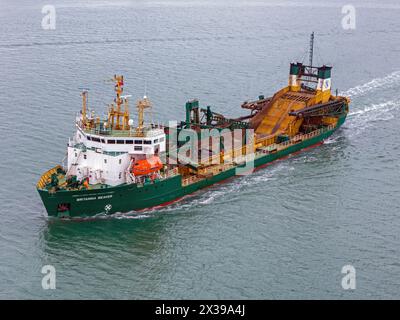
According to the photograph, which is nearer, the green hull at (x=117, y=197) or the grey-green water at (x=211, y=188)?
the grey-green water at (x=211, y=188)

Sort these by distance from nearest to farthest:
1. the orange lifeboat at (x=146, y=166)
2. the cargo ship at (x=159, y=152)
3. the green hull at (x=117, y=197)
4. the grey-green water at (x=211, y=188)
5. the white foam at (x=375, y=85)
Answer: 1. the grey-green water at (x=211, y=188)
2. the green hull at (x=117, y=197)
3. the cargo ship at (x=159, y=152)
4. the orange lifeboat at (x=146, y=166)
5. the white foam at (x=375, y=85)

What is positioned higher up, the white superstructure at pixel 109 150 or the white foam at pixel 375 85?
the white foam at pixel 375 85

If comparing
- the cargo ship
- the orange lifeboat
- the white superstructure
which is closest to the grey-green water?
the cargo ship

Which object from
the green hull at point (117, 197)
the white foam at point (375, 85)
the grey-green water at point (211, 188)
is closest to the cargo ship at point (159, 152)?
the green hull at point (117, 197)

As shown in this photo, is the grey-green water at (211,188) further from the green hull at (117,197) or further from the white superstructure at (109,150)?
the white superstructure at (109,150)

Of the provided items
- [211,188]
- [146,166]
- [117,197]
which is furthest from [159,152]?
[211,188]

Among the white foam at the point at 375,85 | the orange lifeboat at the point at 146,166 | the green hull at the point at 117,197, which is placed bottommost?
the green hull at the point at 117,197

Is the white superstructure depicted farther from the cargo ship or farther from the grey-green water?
the grey-green water

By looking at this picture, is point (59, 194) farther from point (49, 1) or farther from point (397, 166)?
point (49, 1)
